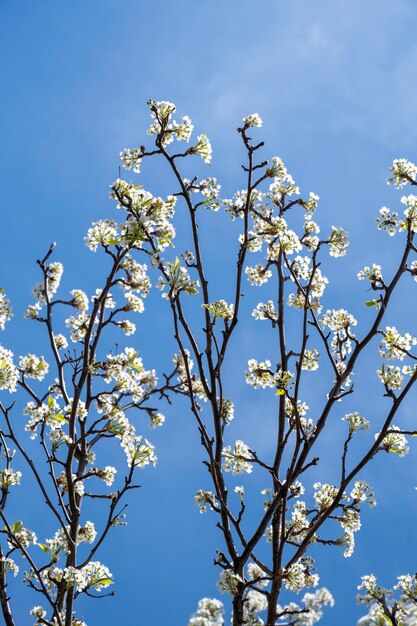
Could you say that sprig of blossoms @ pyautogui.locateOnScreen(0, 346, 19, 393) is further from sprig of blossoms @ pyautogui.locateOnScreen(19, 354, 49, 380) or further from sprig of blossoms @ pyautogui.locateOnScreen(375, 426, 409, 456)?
sprig of blossoms @ pyautogui.locateOnScreen(375, 426, 409, 456)

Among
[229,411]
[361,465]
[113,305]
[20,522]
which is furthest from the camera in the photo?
[113,305]

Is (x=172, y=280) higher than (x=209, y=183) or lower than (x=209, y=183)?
lower

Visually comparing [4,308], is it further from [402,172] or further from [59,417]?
[402,172]

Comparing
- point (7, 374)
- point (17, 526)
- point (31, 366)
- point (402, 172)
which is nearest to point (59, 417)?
point (7, 374)

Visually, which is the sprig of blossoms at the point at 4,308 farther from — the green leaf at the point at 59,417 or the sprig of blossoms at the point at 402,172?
the sprig of blossoms at the point at 402,172

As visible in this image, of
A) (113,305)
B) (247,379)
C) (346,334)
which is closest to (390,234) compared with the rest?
(346,334)

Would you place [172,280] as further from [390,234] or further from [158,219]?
[390,234]

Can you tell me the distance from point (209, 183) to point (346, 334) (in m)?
2.29

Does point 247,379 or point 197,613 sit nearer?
point 197,613

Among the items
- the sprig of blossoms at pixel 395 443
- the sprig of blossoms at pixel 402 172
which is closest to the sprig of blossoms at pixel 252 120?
the sprig of blossoms at pixel 402 172

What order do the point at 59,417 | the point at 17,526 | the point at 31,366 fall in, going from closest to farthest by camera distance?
the point at 59,417, the point at 17,526, the point at 31,366

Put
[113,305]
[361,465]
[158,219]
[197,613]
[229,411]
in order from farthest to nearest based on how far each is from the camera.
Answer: [113,305] → [229,411] → [158,219] → [361,465] → [197,613]

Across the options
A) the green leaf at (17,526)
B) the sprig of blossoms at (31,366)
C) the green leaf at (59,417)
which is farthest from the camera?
the sprig of blossoms at (31,366)

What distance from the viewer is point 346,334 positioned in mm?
6926
